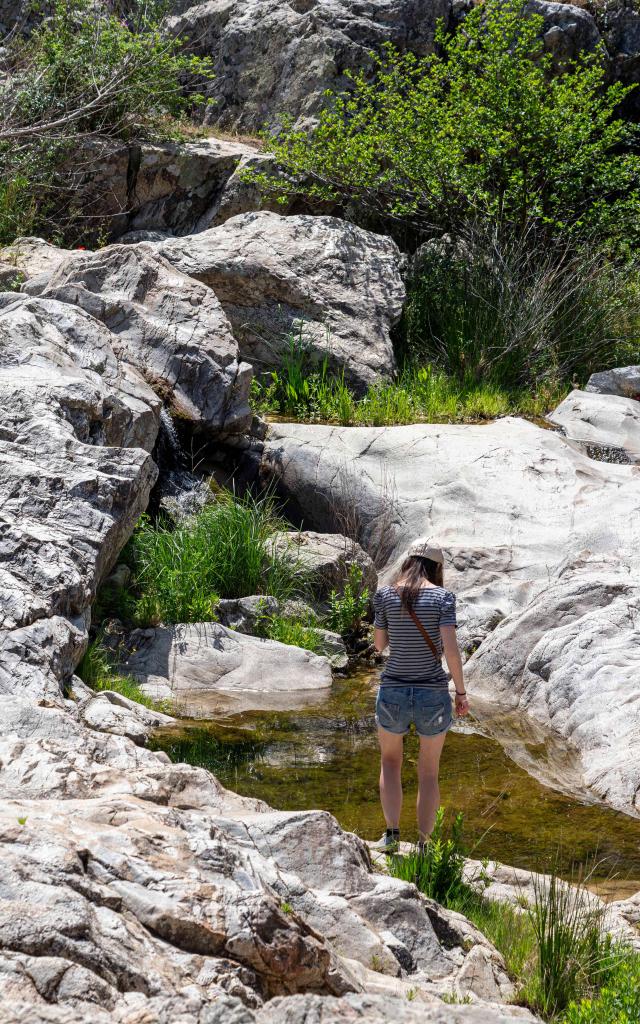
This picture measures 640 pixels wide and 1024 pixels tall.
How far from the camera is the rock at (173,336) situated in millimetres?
11570

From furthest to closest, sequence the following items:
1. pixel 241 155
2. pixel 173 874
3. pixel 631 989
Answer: pixel 241 155 < pixel 631 989 < pixel 173 874

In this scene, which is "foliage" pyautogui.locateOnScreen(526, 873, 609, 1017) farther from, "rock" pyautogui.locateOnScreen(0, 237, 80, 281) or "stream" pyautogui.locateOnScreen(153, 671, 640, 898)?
"rock" pyautogui.locateOnScreen(0, 237, 80, 281)

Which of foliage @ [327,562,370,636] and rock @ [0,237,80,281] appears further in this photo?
rock @ [0,237,80,281]

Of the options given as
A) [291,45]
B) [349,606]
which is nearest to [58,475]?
[349,606]

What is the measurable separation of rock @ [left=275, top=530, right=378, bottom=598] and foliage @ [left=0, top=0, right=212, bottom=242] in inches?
322

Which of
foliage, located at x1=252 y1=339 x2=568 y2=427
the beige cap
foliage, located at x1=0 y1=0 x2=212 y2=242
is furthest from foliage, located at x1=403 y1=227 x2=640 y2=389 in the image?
the beige cap

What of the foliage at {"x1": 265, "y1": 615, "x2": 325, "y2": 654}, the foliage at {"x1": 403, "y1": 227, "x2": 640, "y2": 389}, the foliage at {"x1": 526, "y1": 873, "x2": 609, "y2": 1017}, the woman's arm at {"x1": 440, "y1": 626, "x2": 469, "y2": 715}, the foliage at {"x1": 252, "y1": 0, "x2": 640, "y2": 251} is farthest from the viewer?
the foliage at {"x1": 252, "y1": 0, "x2": 640, "y2": 251}

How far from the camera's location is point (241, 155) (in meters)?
17.6

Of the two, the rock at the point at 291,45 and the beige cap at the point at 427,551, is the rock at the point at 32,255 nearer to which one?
the rock at the point at 291,45

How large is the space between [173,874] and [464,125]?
14412mm

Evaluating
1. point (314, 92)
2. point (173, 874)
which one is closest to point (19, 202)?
point (314, 92)

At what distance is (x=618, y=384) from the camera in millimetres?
14461

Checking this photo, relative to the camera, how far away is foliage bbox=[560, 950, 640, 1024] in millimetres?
3303

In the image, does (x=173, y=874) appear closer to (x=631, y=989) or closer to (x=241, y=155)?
(x=631, y=989)
